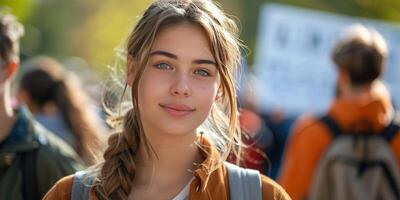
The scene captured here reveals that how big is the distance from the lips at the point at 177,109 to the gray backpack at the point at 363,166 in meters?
2.47

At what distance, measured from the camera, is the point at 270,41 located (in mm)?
10516

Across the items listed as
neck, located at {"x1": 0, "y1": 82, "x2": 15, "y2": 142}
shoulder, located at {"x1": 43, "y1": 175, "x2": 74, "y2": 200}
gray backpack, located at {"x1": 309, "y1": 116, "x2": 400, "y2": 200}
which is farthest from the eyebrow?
gray backpack, located at {"x1": 309, "y1": 116, "x2": 400, "y2": 200}

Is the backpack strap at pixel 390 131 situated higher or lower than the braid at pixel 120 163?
lower

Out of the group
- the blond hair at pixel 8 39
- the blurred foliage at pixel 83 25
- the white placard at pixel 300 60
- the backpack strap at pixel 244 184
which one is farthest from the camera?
the blurred foliage at pixel 83 25

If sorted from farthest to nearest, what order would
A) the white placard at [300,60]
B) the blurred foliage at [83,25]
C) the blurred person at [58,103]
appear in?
the blurred foliage at [83,25], the white placard at [300,60], the blurred person at [58,103]

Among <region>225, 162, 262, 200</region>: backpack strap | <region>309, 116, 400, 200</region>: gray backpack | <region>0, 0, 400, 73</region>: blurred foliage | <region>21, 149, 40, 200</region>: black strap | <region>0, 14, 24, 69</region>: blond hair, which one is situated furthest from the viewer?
→ <region>0, 0, 400, 73</region>: blurred foliage

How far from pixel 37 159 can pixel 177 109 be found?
4.21 feet

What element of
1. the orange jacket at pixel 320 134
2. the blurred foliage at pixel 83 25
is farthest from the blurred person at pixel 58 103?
the blurred foliage at pixel 83 25

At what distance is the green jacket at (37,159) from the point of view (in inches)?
183

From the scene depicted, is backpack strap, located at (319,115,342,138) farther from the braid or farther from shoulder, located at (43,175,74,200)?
shoulder, located at (43,175,74,200)

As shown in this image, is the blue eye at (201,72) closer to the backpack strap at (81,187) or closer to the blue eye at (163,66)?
the blue eye at (163,66)

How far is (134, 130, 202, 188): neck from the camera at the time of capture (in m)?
3.69

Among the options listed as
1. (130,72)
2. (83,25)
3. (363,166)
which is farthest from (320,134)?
(83,25)

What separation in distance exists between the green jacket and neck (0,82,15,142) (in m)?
0.03
